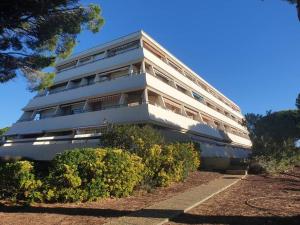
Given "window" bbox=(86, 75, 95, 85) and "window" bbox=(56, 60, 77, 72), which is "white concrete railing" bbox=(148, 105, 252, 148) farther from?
"window" bbox=(56, 60, 77, 72)

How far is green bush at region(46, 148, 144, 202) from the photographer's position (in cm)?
1016

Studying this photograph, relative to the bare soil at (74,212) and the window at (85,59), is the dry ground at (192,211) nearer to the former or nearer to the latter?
the bare soil at (74,212)

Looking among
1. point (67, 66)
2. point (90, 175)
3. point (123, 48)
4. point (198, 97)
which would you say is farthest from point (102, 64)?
point (90, 175)

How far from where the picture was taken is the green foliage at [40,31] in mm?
12820

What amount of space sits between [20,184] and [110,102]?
26.7 m

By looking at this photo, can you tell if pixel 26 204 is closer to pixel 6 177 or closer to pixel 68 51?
pixel 6 177

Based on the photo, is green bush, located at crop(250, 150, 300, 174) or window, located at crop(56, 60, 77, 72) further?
window, located at crop(56, 60, 77, 72)

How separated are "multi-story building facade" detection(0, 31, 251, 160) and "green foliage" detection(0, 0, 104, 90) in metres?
13.5

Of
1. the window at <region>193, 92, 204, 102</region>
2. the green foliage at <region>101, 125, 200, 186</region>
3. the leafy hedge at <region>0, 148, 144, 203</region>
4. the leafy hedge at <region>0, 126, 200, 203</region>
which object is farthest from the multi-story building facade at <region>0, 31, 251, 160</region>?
the leafy hedge at <region>0, 148, 144, 203</region>

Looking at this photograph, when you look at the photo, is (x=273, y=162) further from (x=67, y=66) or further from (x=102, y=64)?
(x=67, y=66)

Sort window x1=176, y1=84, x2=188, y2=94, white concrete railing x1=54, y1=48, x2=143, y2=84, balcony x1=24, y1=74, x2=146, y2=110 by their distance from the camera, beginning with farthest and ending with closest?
window x1=176, y1=84, x2=188, y2=94 → white concrete railing x1=54, y1=48, x2=143, y2=84 → balcony x1=24, y1=74, x2=146, y2=110

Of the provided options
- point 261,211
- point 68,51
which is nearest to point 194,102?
point 68,51

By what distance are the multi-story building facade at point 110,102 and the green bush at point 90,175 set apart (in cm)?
1674

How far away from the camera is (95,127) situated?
33.6 meters
